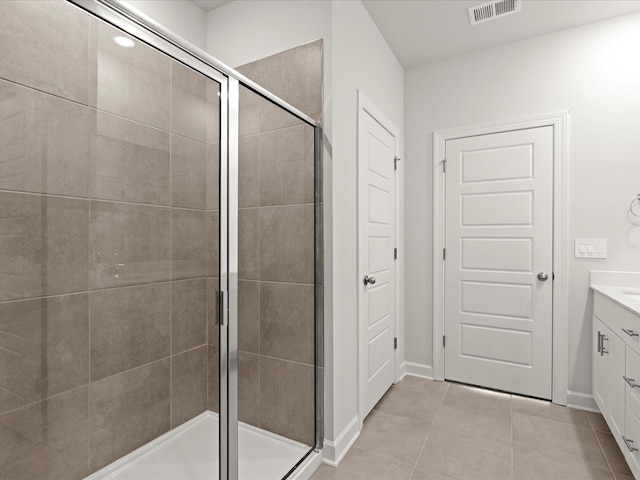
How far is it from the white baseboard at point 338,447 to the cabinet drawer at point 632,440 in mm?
1351

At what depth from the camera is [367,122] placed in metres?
2.37

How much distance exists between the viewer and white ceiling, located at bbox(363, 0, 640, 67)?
7.70 feet

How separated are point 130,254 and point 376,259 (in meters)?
1.67

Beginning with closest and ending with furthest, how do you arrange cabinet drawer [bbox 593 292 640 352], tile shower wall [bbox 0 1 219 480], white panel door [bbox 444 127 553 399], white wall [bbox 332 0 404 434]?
tile shower wall [bbox 0 1 219 480] < cabinet drawer [bbox 593 292 640 352] < white wall [bbox 332 0 404 434] < white panel door [bbox 444 127 553 399]

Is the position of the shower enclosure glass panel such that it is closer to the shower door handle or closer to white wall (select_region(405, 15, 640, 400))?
the shower door handle

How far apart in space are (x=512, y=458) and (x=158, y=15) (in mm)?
3330

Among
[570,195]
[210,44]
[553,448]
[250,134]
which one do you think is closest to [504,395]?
[553,448]

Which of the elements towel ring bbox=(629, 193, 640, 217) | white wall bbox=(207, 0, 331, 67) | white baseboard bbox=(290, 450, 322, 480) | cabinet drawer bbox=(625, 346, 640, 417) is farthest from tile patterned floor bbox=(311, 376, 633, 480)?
white wall bbox=(207, 0, 331, 67)

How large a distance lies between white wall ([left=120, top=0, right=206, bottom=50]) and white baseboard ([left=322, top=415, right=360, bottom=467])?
2676mm

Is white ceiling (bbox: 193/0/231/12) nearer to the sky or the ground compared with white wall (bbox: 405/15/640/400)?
nearer to the sky

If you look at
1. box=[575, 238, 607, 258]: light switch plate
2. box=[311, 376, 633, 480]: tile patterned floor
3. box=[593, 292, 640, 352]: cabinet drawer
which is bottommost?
box=[311, 376, 633, 480]: tile patterned floor

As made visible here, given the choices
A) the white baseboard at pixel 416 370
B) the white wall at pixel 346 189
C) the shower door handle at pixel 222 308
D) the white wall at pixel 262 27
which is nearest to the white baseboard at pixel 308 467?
the white wall at pixel 346 189

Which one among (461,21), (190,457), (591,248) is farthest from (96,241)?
(591,248)

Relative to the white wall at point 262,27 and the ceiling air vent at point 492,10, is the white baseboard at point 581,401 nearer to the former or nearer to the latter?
the ceiling air vent at point 492,10
